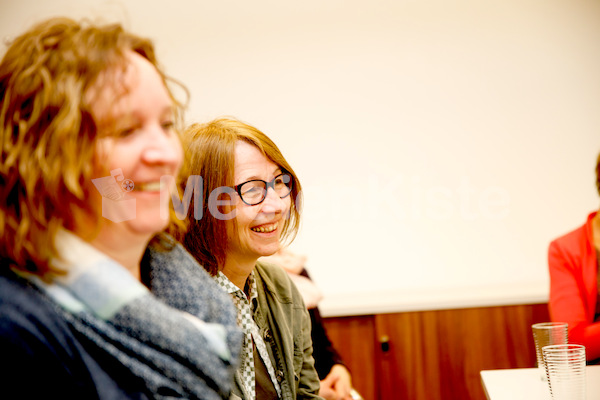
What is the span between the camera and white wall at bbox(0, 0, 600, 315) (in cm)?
294

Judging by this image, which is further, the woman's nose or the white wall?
the white wall

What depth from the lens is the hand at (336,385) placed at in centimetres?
183

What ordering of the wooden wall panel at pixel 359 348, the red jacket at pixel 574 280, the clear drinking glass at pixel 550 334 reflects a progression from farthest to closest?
the wooden wall panel at pixel 359 348
the red jacket at pixel 574 280
the clear drinking glass at pixel 550 334

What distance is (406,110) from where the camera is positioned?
298cm

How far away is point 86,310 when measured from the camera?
26.6 inches

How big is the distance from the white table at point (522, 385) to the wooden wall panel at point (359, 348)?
1198 millimetres

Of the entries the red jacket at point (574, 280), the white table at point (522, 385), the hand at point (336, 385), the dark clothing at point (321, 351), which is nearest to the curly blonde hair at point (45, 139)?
the white table at point (522, 385)

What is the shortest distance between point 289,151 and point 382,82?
611 millimetres

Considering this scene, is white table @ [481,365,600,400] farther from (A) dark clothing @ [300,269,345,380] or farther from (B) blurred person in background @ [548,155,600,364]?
(A) dark clothing @ [300,269,345,380]

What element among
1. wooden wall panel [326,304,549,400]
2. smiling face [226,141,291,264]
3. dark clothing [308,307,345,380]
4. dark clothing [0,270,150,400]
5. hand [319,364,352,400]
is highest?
smiling face [226,141,291,264]

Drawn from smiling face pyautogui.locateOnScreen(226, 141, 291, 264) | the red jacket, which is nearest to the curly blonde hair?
smiling face pyautogui.locateOnScreen(226, 141, 291, 264)

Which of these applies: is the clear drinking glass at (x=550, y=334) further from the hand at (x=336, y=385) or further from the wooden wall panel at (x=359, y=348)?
the wooden wall panel at (x=359, y=348)

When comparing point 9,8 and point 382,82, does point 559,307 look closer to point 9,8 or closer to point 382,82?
point 382,82

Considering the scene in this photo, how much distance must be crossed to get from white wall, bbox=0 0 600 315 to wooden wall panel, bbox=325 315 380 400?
18cm
